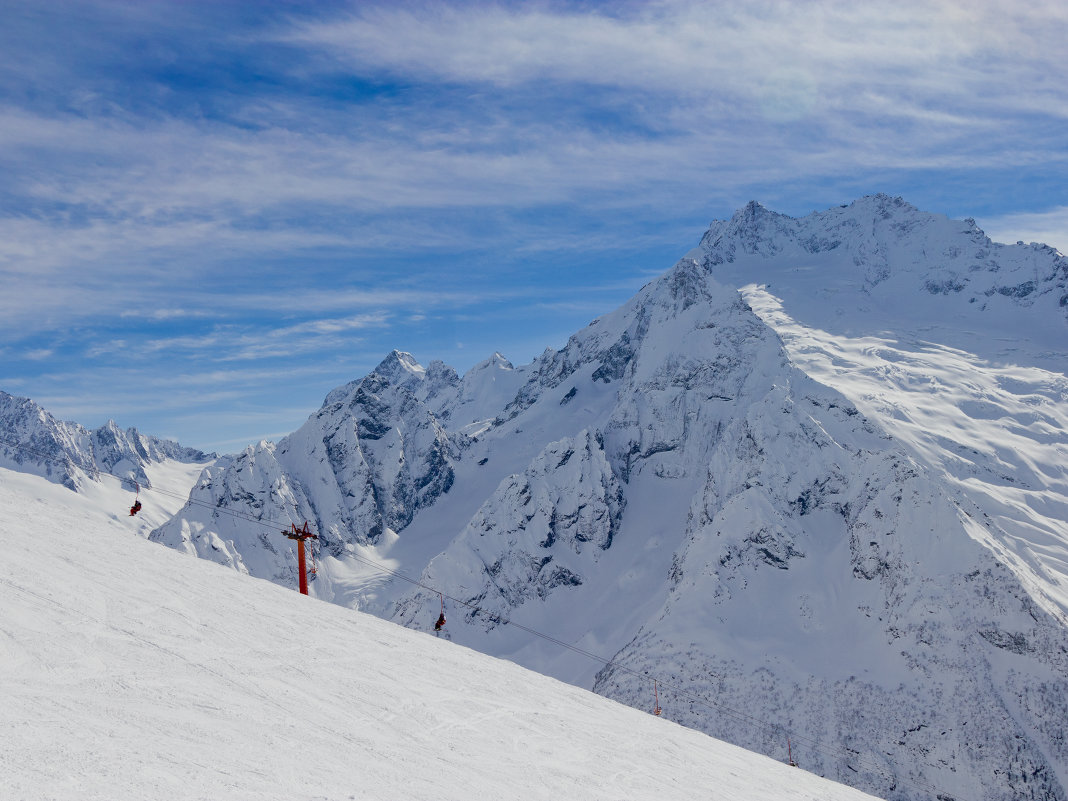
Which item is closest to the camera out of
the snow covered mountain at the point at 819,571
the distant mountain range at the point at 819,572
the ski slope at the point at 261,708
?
the ski slope at the point at 261,708

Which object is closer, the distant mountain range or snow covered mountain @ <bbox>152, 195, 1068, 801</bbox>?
the distant mountain range

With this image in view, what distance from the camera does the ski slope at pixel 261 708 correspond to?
13672mm

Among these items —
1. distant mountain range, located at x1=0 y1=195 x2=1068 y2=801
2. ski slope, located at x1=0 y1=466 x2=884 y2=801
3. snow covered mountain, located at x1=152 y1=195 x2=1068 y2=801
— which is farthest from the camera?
snow covered mountain, located at x1=152 y1=195 x2=1068 y2=801

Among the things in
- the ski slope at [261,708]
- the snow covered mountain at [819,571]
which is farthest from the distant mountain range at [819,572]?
the ski slope at [261,708]

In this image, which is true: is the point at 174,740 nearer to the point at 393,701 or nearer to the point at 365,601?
the point at 393,701

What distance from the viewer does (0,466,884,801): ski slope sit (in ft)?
44.9

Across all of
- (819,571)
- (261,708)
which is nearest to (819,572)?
(819,571)

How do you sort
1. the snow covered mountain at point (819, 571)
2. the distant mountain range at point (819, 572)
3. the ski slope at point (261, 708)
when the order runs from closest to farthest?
the ski slope at point (261, 708), the distant mountain range at point (819, 572), the snow covered mountain at point (819, 571)

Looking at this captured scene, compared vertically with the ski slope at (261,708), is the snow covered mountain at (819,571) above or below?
below

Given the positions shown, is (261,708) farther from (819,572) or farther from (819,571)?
(819,571)

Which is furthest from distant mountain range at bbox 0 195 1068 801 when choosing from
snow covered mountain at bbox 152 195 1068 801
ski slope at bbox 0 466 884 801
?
ski slope at bbox 0 466 884 801

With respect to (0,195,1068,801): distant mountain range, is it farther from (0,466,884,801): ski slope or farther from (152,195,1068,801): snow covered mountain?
(0,466,884,801): ski slope

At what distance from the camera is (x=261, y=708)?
1770 centimetres

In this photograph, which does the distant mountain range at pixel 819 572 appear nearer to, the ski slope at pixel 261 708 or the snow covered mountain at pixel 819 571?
the snow covered mountain at pixel 819 571
